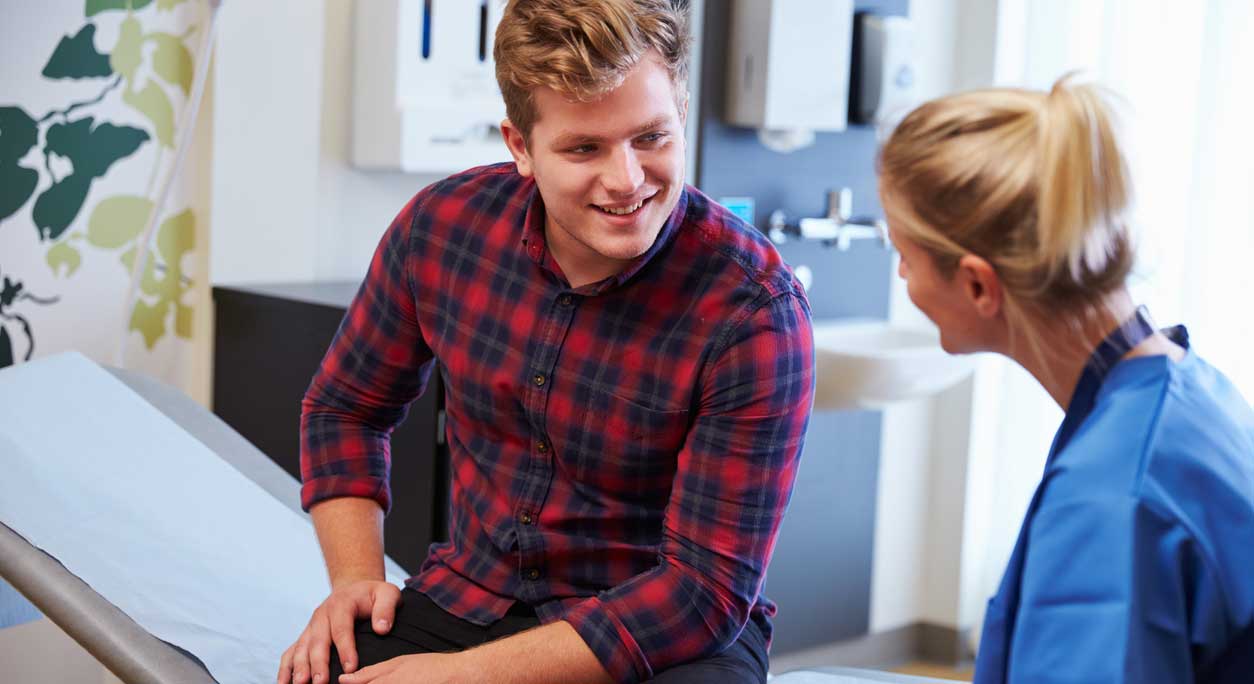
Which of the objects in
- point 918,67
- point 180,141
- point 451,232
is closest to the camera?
point 451,232

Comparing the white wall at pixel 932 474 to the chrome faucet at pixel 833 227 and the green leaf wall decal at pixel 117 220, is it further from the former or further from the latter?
the green leaf wall decal at pixel 117 220

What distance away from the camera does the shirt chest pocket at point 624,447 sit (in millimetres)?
1334

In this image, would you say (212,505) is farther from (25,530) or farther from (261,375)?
(261,375)

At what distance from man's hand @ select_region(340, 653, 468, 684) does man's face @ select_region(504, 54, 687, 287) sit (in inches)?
15.8

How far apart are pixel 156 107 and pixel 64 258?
0.94 ft

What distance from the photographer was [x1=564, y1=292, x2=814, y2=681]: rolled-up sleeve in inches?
50.0

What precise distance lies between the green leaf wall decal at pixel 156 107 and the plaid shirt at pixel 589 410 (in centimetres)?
90

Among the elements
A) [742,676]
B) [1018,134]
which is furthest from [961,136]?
[742,676]

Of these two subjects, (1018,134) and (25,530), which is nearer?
(1018,134)

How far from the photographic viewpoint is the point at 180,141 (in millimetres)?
2174

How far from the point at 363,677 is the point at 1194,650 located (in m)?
0.73

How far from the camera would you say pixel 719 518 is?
50.1 inches

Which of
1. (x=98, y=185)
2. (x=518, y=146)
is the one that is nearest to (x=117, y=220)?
(x=98, y=185)

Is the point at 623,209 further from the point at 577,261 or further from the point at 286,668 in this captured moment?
the point at 286,668
